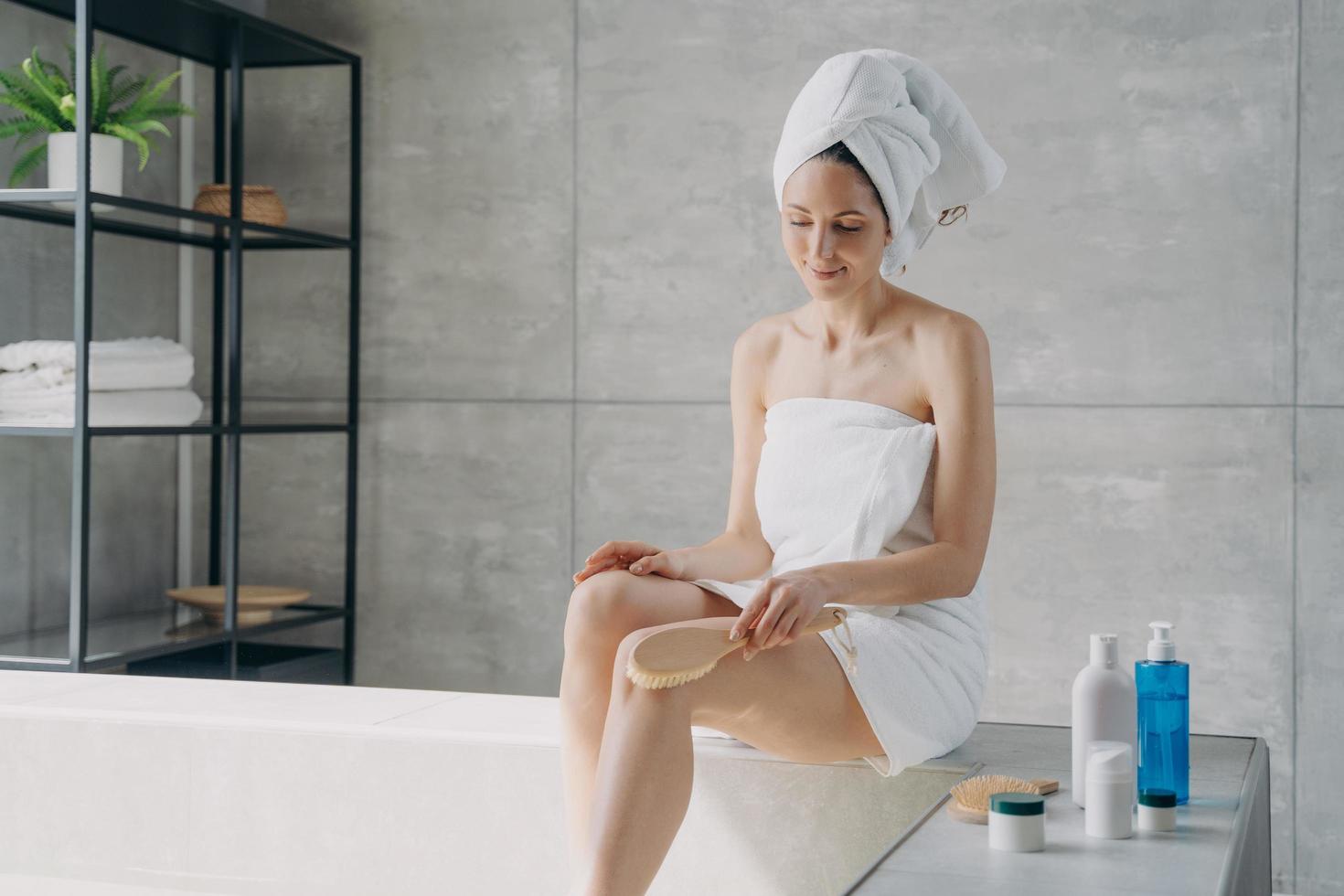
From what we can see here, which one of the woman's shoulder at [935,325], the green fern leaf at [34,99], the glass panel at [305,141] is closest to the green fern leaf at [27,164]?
the green fern leaf at [34,99]

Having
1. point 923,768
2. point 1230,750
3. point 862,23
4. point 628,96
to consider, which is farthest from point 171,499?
point 1230,750

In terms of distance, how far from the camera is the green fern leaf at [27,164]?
9.47 ft

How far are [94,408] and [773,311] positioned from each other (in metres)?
1.42

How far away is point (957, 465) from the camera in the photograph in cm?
172

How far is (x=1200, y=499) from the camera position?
2916 millimetres

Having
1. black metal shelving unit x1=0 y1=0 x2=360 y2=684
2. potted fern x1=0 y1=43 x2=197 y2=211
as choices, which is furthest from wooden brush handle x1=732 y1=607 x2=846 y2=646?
potted fern x1=0 y1=43 x2=197 y2=211

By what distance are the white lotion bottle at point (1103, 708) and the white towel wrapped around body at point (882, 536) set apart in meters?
0.20

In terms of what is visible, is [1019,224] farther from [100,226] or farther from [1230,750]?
[100,226]

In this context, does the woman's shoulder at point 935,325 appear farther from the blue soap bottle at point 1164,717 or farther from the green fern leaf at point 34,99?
the green fern leaf at point 34,99

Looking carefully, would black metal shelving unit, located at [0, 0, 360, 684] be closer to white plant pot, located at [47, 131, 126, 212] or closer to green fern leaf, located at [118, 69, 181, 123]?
white plant pot, located at [47, 131, 126, 212]

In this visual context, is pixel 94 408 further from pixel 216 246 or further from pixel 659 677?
pixel 659 677

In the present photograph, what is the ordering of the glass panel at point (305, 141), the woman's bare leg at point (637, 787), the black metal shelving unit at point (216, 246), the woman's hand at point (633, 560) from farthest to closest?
the glass panel at point (305, 141), the black metal shelving unit at point (216, 246), the woman's hand at point (633, 560), the woman's bare leg at point (637, 787)

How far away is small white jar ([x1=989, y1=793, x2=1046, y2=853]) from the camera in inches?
56.7

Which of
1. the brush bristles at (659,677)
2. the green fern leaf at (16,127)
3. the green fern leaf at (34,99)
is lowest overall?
the brush bristles at (659,677)
